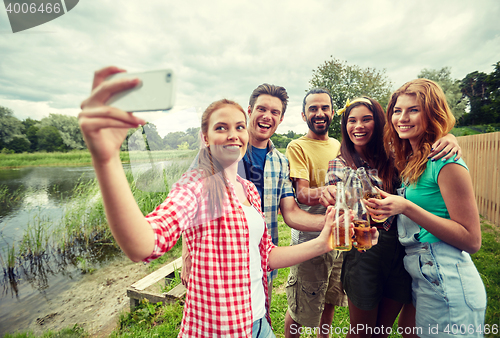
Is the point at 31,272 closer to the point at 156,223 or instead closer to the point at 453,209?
the point at 156,223

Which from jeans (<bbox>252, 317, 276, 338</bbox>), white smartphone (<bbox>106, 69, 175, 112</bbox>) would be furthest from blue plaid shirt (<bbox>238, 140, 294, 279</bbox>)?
white smartphone (<bbox>106, 69, 175, 112</bbox>)

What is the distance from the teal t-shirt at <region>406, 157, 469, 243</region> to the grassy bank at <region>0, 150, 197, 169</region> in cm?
164

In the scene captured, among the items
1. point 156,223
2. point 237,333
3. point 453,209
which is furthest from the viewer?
point 453,209

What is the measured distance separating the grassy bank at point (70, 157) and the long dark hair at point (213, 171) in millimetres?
70

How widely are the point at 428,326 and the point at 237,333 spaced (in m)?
1.41

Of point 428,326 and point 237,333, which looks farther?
point 428,326

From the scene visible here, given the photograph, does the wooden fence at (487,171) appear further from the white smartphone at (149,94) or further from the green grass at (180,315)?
the white smartphone at (149,94)

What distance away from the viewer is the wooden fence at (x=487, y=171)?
5.08m

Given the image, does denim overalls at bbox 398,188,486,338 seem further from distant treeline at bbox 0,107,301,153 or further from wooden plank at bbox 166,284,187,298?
wooden plank at bbox 166,284,187,298

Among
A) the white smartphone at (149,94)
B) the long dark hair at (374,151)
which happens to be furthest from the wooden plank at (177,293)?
the white smartphone at (149,94)

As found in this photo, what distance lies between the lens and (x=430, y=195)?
1.56m

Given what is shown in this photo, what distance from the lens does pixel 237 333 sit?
102 centimetres

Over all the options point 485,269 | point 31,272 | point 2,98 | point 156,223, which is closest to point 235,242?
point 156,223

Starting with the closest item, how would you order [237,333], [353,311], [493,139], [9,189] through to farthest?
[237,333] → [353,311] → [9,189] → [493,139]
